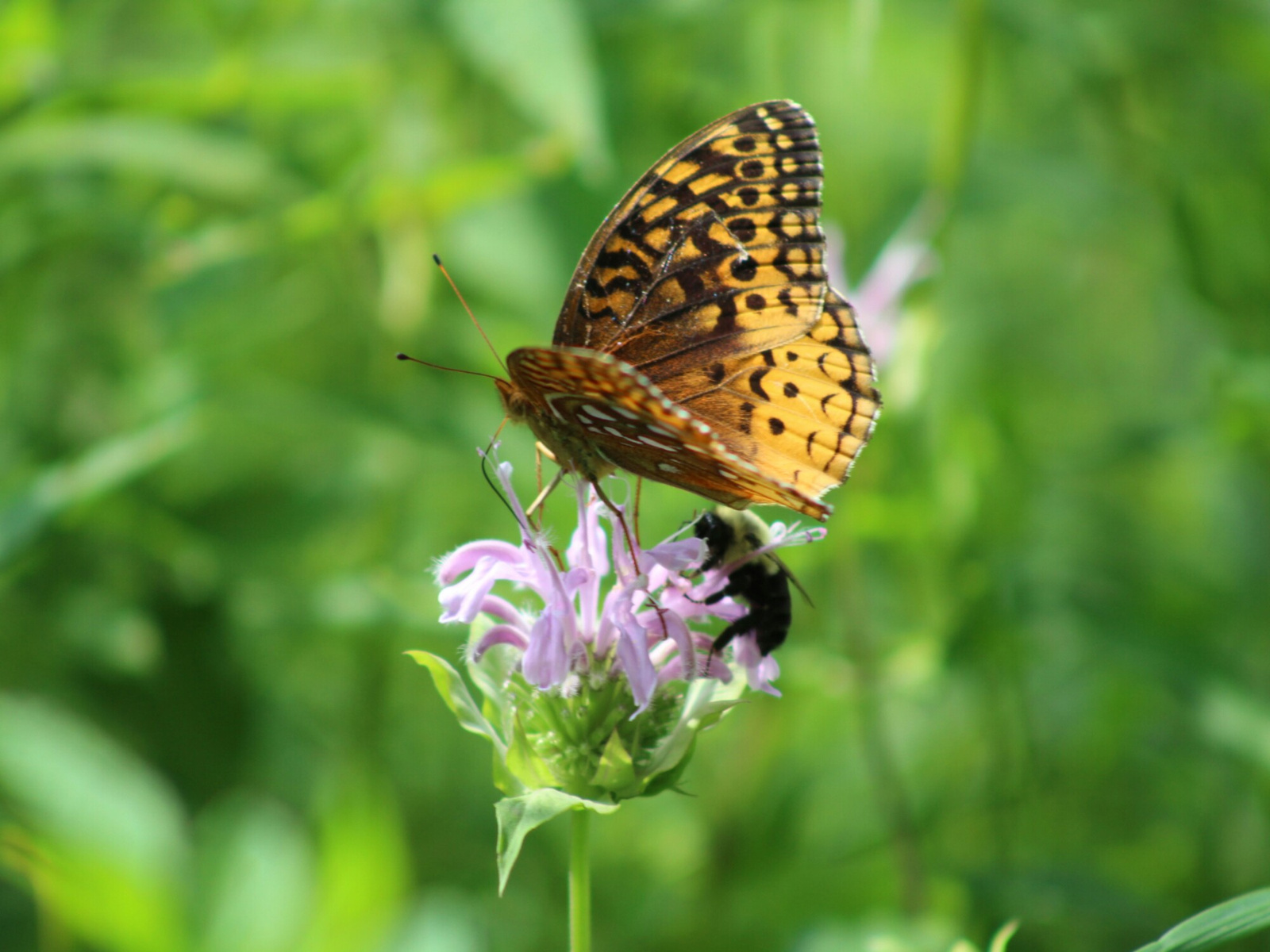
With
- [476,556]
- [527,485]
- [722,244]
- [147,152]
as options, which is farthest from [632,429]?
[147,152]

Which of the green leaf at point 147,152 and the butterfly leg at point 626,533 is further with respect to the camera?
the green leaf at point 147,152

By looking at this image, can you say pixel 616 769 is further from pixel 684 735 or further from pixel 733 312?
pixel 733 312

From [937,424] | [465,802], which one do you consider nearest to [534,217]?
[937,424]

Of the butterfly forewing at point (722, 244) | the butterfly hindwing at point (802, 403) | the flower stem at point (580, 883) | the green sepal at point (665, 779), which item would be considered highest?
the butterfly forewing at point (722, 244)

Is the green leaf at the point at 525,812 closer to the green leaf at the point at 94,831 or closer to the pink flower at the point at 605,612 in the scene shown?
the pink flower at the point at 605,612

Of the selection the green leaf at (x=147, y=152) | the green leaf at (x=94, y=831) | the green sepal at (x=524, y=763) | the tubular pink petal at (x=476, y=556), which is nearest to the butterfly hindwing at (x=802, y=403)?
the tubular pink petal at (x=476, y=556)

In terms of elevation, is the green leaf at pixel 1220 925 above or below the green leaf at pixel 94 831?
below

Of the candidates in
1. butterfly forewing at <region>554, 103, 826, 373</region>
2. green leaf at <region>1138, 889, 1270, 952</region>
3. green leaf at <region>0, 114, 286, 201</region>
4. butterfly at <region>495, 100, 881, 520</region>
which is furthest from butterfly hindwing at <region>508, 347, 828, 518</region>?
green leaf at <region>0, 114, 286, 201</region>
